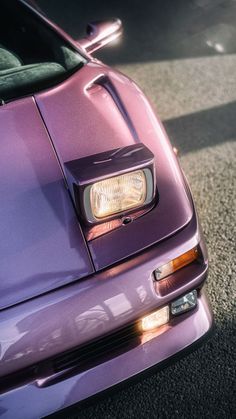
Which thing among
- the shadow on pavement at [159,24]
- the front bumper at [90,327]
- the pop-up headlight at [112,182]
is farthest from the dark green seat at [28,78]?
the shadow on pavement at [159,24]

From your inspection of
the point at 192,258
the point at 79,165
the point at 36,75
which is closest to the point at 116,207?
the point at 79,165

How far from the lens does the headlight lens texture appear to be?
61.4 inches

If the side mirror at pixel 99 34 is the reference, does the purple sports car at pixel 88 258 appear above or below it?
below

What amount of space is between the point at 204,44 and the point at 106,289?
11.0ft

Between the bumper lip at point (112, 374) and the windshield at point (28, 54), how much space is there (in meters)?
1.18

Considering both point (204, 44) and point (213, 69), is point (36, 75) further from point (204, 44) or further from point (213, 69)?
point (204, 44)

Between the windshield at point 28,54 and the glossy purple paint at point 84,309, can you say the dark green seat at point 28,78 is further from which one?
the glossy purple paint at point 84,309

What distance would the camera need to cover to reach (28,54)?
2.51 metres

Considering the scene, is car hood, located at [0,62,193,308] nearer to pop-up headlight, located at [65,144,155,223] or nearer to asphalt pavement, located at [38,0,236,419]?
pop-up headlight, located at [65,144,155,223]

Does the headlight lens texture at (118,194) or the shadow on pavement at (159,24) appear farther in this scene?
the shadow on pavement at (159,24)

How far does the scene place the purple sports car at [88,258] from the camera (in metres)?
1.50

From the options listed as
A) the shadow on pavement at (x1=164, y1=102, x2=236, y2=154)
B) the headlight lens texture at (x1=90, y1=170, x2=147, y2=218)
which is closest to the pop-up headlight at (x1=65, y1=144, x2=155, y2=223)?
the headlight lens texture at (x1=90, y1=170, x2=147, y2=218)

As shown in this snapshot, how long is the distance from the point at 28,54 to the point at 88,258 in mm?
1401

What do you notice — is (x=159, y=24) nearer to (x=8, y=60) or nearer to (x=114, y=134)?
(x=8, y=60)
